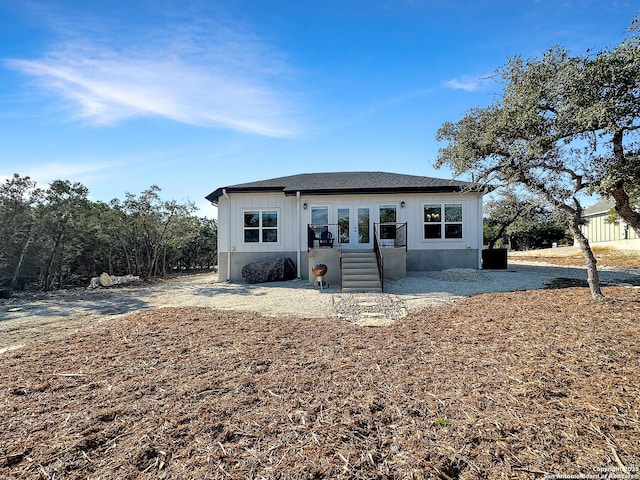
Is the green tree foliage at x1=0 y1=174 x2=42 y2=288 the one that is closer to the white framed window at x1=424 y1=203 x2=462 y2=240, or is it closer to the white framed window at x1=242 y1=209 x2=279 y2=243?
the white framed window at x1=242 y1=209 x2=279 y2=243

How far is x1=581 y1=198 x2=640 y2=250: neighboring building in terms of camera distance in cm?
2497

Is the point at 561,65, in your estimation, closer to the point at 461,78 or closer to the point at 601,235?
the point at 461,78

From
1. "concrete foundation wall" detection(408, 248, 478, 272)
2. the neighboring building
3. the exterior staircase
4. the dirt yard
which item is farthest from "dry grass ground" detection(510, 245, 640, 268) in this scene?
the dirt yard

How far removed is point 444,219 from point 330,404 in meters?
11.6

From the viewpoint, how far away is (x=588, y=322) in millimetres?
5109

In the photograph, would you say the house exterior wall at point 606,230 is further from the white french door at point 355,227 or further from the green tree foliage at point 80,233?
the green tree foliage at point 80,233

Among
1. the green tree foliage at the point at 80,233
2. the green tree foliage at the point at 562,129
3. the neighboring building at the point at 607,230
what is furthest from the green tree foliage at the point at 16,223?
the neighboring building at the point at 607,230

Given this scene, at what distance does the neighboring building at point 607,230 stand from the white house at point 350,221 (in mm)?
18919

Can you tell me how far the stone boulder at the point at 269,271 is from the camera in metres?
12.5

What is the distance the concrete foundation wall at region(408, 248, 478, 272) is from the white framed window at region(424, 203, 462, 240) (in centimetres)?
64

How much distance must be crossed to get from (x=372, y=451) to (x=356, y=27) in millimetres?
9495

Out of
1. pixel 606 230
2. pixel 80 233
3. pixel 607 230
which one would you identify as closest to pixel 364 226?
pixel 80 233

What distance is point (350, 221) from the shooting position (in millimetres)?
13227

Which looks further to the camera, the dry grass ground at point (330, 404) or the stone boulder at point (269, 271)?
the stone boulder at point (269, 271)
